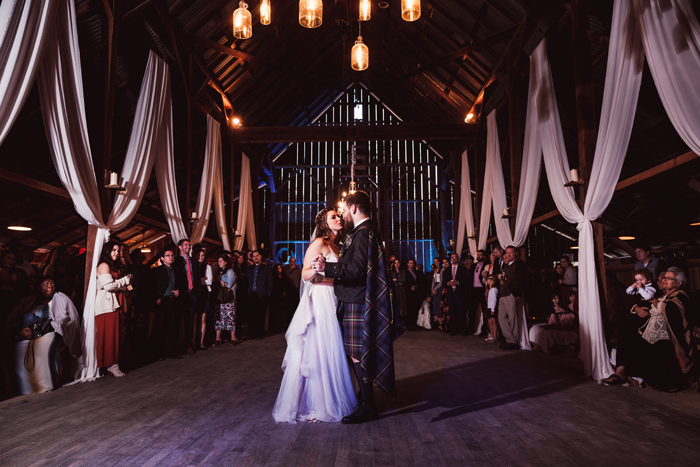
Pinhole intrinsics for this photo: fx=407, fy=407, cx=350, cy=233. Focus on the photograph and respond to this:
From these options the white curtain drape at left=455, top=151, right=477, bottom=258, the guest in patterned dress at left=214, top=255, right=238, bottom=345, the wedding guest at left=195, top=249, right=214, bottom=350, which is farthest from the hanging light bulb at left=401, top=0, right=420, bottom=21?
the white curtain drape at left=455, top=151, right=477, bottom=258

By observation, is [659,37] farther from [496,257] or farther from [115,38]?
[115,38]

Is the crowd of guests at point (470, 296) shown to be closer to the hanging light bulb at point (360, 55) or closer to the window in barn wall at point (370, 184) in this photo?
the hanging light bulb at point (360, 55)

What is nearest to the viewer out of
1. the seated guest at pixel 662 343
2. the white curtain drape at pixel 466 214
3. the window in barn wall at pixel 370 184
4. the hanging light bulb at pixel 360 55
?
the seated guest at pixel 662 343

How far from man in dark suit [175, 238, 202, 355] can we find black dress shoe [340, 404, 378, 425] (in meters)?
3.63

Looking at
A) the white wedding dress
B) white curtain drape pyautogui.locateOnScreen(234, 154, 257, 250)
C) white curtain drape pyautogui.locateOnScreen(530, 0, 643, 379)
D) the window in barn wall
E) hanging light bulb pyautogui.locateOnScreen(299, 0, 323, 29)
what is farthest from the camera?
the window in barn wall

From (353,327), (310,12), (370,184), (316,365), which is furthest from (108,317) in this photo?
(370,184)

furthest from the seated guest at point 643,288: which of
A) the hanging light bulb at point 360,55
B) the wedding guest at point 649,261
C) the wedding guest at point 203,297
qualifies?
the wedding guest at point 203,297

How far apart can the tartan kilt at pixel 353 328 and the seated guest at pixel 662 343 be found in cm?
266

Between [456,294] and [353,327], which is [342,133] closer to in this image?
[456,294]

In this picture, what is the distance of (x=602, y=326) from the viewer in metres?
4.05

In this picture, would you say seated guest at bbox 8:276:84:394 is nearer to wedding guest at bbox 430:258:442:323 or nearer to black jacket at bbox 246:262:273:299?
black jacket at bbox 246:262:273:299

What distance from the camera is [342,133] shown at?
34.9 feet

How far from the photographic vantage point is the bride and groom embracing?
2.54 meters

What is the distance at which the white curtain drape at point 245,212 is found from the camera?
33.7 ft
